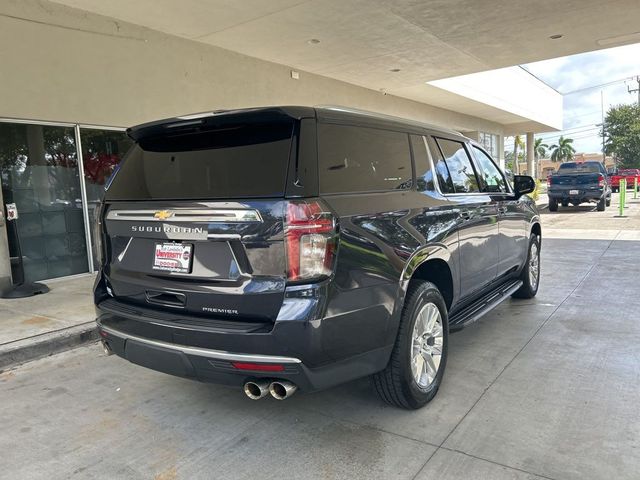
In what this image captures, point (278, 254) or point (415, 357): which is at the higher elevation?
point (278, 254)

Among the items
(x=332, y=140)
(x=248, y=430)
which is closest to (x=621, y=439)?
(x=248, y=430)

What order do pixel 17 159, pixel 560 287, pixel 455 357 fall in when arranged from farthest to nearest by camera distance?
1. pixel 17 159
2. pixel 560 287
3. pixel 455 357

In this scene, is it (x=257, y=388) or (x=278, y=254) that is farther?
(x=257, y=388)

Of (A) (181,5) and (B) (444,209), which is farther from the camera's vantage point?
(A) (181,5)

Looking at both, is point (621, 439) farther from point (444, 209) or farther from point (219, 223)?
point (219, 223)

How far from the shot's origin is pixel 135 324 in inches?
116

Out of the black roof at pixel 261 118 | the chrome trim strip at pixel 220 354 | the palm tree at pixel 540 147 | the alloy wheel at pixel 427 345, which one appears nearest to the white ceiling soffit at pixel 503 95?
the black roof at pixel 261 118

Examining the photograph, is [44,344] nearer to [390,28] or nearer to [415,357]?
[415,357]

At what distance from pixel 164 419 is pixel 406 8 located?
734 centimetres

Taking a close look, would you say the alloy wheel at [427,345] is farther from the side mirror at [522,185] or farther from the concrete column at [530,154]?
the concrete column at [530,154]

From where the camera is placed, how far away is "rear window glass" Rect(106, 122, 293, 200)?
2705 millimetres

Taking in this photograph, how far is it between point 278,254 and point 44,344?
350 cm

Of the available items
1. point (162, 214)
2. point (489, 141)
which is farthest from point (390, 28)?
point (489, 141)

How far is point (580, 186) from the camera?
712 inches
